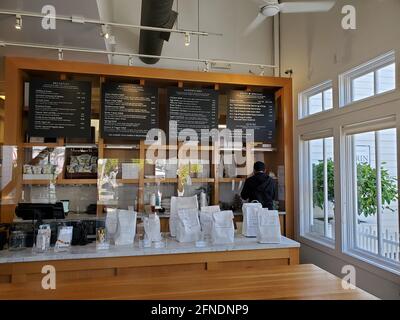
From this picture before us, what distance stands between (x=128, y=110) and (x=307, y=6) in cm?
283

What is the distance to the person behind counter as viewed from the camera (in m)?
3.75

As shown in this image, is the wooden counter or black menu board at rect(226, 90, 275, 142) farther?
black menu board at rect(226, 90, 275, 142)

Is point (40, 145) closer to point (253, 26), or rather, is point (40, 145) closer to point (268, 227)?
point (268, 227)

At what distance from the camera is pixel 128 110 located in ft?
12.5

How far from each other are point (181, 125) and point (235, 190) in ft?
4.42

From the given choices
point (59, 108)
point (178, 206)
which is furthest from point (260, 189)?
point (59, 108)

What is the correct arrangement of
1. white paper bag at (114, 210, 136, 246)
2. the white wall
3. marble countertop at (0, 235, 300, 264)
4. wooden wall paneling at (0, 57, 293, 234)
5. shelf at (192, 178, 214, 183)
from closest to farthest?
marble countertop at (0, 235, 300, 264)
white paper bag at (114, 210, 136, 246)
the white wall
wooden wall paneling at (0, 57, 293, 234)
shelf at (192, 178, 214, 183)

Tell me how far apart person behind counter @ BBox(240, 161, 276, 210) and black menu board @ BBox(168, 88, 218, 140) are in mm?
839

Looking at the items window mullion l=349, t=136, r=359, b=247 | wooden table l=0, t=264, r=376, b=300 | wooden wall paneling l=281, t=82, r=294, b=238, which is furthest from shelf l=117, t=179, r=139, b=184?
window mullion l=349, t=136, r=359, b=247

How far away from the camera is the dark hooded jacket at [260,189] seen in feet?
12.3

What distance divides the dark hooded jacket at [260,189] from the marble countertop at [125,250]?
110 cm

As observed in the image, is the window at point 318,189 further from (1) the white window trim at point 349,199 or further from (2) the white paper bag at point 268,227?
(2) the white paper bag at point 268,227

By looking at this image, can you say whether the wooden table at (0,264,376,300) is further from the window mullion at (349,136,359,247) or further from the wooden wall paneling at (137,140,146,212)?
the wooden wall paneling at (137,140,146,212)

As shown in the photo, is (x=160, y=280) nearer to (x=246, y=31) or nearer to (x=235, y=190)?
(x=235, y=190)
